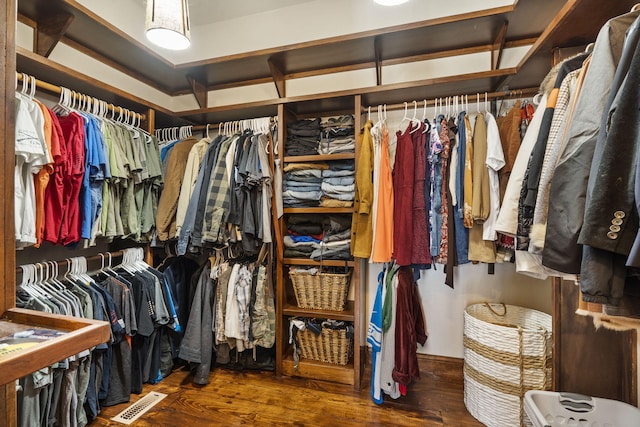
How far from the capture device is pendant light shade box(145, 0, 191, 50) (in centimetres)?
113

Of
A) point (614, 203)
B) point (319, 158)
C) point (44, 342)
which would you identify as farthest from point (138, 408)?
point (614, 203)

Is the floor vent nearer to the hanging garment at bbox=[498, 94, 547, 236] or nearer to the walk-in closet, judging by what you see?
the walk-in closet

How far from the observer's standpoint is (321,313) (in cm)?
209

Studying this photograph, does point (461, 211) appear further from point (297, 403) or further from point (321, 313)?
point (297, 403)

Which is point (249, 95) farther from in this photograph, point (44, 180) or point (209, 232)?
point (44, 180)

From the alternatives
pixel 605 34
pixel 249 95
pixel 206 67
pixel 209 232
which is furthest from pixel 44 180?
pixel 605 34

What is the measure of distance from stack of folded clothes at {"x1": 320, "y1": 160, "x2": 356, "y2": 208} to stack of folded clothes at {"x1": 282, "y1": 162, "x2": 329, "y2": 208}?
2.1 inches

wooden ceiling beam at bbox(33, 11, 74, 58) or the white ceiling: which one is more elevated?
the white ceiling

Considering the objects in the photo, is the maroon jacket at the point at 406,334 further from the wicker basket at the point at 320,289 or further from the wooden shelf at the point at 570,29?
the wooden shelf at the point at 570,29

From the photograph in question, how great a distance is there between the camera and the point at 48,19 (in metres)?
1.76

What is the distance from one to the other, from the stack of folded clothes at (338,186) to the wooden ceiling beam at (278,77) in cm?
87

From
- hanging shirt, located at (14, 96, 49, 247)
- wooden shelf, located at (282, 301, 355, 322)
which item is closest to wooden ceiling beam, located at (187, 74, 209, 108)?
hanging shirt, located at (14, 96, 49, 247)

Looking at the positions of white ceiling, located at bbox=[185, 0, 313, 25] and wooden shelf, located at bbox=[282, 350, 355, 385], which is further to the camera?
white ceiling, located at bbox=[185, 0, 313, 25]

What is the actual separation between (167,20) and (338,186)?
1.28m
